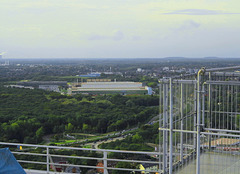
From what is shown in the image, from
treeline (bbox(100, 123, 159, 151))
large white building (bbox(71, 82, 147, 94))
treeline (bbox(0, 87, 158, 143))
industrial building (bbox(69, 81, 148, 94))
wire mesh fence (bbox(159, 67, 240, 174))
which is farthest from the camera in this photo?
large white building (bbox(71, 82, 147, 94))

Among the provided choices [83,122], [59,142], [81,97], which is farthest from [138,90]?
[59,142]

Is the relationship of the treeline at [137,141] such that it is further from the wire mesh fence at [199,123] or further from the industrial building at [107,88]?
the industrial building at [107,88]

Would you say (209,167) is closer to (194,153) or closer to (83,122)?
(194,153)

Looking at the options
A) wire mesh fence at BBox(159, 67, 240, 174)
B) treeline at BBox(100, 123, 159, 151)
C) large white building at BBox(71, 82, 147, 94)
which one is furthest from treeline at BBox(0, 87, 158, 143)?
wire mesh fence at BBox(159, 67, 240, 174)

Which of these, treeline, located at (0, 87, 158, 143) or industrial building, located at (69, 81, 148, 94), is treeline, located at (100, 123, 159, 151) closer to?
treeline, located at (0, 87, 158, 143)

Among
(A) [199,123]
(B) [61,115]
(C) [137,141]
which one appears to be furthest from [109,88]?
(A) [199,123]

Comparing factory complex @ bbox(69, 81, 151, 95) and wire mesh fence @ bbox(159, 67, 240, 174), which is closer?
wire mesh fence @ bbox(159, 67, 240, 174)

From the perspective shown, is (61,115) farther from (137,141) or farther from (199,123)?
(199,123)

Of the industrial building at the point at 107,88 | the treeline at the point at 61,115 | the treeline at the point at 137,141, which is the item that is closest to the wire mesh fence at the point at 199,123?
the treeline at the point at 137,141
